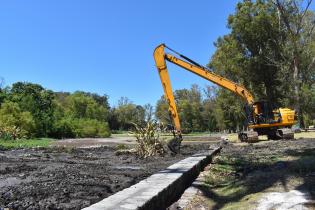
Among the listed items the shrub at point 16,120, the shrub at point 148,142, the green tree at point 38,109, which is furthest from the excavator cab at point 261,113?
the green tree at point 38,109

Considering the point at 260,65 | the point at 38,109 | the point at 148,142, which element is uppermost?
the point at 260,65

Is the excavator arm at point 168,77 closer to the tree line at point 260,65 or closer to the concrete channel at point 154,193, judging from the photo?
the concrete channel at point 154,193

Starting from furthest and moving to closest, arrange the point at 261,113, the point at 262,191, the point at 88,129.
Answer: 1. the point at 88,129
2. the point at 261,113
3. the point at 262,191

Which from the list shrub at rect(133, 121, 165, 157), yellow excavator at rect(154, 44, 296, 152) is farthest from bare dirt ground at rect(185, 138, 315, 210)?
yellow excavator at rect(154, 44, 296, 152)

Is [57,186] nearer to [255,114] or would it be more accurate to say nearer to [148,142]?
[148,142]

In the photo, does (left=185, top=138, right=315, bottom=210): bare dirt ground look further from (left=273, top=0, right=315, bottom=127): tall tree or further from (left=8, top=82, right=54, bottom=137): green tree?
(left=8, top=82, right=54, bottom=137): green tree

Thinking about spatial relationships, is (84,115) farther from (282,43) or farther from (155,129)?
(155,129)

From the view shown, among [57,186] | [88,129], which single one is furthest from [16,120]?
[57,186]

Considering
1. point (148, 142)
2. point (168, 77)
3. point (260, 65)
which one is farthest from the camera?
point (260, 65)

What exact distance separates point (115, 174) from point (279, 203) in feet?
15.4

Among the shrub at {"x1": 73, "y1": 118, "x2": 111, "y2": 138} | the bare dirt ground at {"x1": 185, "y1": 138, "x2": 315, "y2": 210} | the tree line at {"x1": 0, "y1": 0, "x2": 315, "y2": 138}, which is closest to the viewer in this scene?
the bare dirt ground at {"x1": 185, "y1": 138, "x2": 315, "y2": 210}

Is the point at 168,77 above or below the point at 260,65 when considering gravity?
below

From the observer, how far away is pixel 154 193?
21.1ft

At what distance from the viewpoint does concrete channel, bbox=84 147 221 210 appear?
5.53 metres
